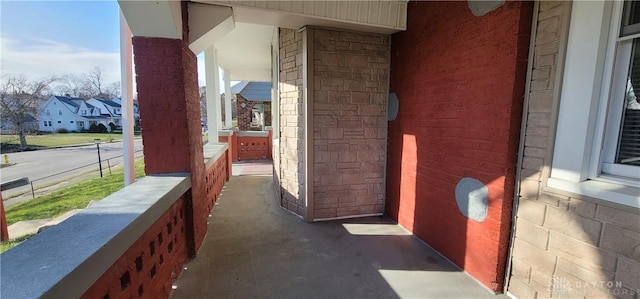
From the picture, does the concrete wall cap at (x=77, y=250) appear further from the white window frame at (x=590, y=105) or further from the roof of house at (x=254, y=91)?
the roof of house at (x=254, y=91)

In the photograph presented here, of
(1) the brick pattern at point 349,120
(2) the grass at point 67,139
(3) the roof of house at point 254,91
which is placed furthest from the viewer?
(2) the grass at point 67,139

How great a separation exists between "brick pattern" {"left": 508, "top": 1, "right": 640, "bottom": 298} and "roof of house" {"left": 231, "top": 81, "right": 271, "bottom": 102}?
602 inches

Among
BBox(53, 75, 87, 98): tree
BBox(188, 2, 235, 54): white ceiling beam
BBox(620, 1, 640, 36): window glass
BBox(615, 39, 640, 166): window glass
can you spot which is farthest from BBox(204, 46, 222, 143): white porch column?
BBox(615, 39, 640, 166): window glass

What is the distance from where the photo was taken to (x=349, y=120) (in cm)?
408

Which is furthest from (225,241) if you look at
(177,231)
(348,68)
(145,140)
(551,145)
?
(551,145)

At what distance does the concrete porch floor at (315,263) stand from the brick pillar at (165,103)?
111cm

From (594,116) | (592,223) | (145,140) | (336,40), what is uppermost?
(336,40)

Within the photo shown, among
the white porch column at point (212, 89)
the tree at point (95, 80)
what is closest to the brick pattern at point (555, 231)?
the white porch column at point (212, 89)

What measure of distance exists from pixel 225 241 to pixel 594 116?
3938mm

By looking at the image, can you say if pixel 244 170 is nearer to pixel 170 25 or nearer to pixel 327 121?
pixel 327 121

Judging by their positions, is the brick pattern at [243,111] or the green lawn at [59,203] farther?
the brick pattern at [243,111]

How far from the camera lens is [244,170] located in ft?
26.9

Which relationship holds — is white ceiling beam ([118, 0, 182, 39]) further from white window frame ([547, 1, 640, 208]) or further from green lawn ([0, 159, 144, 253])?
green lawn ([0, 159, 144, 253])

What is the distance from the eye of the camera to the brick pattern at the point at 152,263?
151cm
